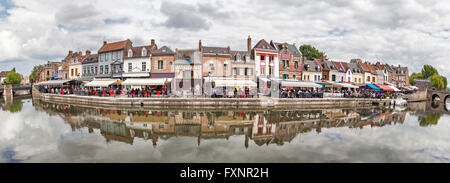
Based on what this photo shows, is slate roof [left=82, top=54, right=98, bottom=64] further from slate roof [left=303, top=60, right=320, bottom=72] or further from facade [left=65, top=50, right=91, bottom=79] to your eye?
slate roof [left=303, top=60, right=320, bottom=72]

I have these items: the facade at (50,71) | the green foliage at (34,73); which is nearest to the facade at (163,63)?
the facade at (50,71)

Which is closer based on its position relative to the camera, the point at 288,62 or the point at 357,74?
the point at 288,62

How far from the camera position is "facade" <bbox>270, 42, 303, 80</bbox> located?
32969 millimetres

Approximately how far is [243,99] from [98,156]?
52.0 feet

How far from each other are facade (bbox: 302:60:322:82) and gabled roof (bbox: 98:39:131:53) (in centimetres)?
2666

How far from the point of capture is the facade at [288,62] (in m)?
33.0

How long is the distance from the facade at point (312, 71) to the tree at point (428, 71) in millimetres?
61669

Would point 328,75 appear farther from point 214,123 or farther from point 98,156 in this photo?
point 98,156

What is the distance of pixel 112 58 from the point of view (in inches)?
1298

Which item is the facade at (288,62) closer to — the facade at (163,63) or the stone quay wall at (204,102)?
the stone quay wall at (204,102)

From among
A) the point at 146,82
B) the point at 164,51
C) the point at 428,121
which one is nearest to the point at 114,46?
the point at 164,51

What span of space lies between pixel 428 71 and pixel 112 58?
9155 centimetres

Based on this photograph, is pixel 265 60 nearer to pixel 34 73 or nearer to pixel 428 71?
pixel 428 71
